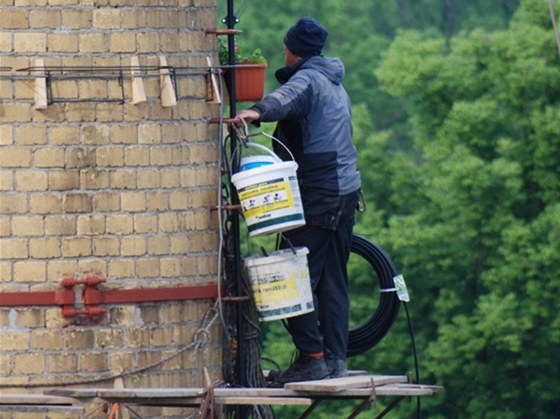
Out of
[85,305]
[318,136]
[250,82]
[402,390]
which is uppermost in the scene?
[250,82]

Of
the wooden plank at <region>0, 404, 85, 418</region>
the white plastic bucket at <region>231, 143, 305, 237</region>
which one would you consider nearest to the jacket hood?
the white plastic bucket at <region>231, 143, 305, 237</region>

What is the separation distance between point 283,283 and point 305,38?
1.44 m

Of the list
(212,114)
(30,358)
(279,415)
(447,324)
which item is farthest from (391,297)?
(279,415)

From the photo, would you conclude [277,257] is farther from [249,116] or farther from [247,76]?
[247,76]

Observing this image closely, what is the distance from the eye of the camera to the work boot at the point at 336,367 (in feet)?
35.9

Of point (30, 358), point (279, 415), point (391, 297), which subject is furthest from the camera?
point (279, 415)

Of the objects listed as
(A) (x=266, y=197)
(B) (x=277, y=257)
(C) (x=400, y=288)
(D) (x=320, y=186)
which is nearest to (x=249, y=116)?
(A) (x=266, y=197)

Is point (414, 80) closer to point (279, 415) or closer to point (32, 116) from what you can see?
point (279, 415)

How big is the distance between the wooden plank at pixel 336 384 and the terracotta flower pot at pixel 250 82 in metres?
1.70

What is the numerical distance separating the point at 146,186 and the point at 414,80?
72.6 ft

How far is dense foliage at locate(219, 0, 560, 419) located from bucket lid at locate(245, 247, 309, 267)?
1864 centimetres

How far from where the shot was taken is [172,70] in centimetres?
1075

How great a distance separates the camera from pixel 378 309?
12031 millimetres

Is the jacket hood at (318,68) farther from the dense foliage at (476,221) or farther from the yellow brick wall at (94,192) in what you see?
the dense foliage at (476,221)
